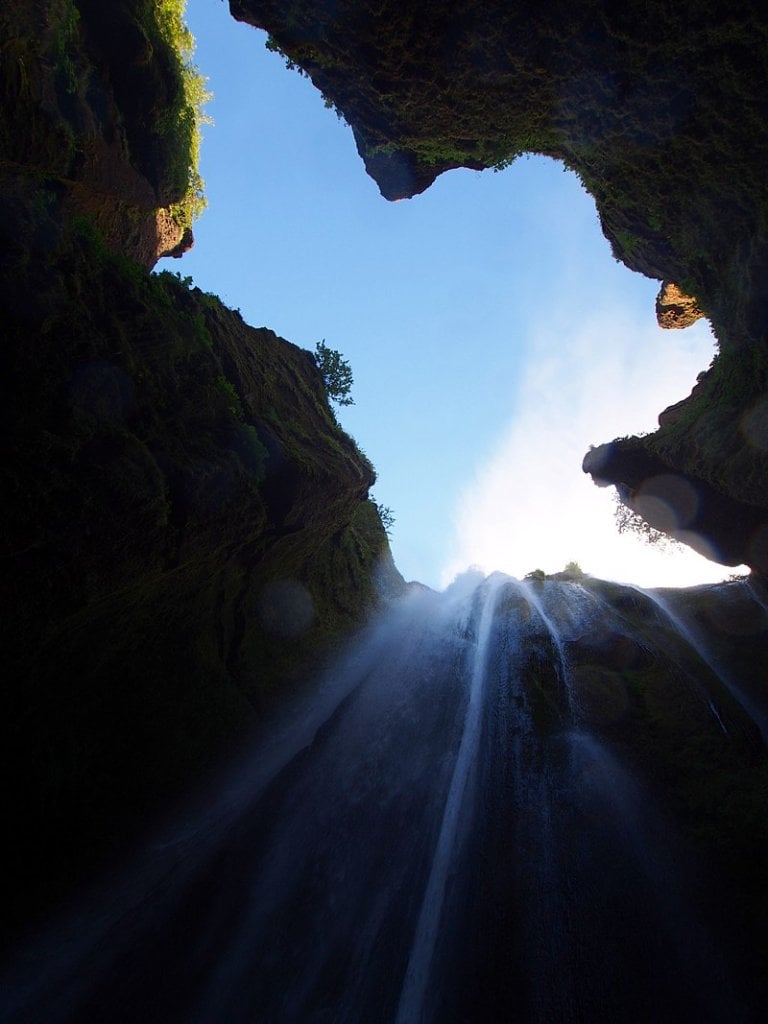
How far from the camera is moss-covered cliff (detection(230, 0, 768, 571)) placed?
8812mm

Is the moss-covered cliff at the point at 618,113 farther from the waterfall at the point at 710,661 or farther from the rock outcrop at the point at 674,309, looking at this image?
the waterfall at the point at 710,661

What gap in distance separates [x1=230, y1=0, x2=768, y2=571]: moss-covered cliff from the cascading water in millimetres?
8511

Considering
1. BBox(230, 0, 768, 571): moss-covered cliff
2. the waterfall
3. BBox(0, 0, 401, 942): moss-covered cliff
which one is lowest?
the waterfall

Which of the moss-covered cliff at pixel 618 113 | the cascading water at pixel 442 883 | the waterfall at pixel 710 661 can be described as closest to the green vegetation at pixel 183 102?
the moss-covered cliff at pixel 618 113

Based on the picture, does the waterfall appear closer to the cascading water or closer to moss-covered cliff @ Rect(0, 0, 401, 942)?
the cascading water

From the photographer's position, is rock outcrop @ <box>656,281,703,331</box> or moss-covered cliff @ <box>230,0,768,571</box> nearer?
moss-covered cliff @ <box>230,0,768,571</box>

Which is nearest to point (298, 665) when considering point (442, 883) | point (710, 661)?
point (442, 883)

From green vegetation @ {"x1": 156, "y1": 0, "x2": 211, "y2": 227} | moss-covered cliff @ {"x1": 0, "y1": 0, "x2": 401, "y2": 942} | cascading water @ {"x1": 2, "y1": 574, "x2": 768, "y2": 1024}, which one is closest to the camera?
moss-covered cliff @ {"x1": 0, "y1": 0, "x2": 401, "y2": 942}

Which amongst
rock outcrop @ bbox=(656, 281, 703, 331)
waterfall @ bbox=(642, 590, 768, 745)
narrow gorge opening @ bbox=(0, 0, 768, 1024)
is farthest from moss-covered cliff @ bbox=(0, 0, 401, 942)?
rock outcrop @ bbox=(656, 281, 703, 331)

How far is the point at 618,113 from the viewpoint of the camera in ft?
33.9

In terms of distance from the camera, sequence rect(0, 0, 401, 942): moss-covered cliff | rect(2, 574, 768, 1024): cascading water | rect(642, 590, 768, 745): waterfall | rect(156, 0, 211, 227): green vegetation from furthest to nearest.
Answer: rect(642, 590, 768, 745): waterfall → rect(156, 0, 211, 227): green vegetation → rect(2, 574, 768, 1024): cascading water → rect(0, 0, 401, 942): moss-covered cliff

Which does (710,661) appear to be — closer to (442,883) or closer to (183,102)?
(442,883)

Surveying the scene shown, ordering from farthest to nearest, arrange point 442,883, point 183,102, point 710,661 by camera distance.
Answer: point 710,661, point 183,102, point 442,883

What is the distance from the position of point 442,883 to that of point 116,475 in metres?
10.3
